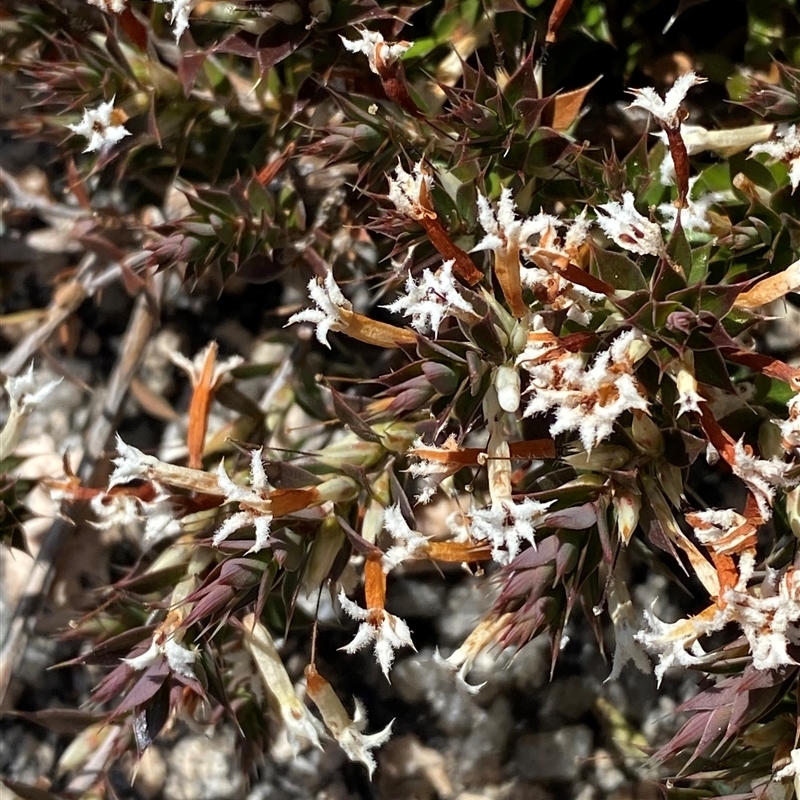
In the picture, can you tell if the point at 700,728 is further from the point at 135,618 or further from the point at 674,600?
the point at 135,618

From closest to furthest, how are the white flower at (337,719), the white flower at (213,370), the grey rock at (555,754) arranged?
the white flower at (337,719), the white flower at (213,370), the grey rock at (555,754)

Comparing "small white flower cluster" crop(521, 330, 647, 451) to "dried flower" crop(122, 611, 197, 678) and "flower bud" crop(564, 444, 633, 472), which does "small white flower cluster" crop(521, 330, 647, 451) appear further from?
"dried flower" crop(122, 611, 197, 678)

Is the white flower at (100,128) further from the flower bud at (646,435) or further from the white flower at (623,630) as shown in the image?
the white flower at (623,630)

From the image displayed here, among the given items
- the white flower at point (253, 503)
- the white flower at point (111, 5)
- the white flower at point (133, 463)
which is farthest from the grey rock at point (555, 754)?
the white flower at point (111, 5)

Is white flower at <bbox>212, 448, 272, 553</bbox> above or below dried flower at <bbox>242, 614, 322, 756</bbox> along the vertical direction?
above

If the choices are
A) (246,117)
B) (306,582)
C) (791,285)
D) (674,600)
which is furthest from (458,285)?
(674,600)

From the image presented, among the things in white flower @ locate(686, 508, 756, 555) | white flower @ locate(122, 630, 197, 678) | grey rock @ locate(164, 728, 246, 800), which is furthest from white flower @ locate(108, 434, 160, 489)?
grey rock @ locate(164, 728, 246, 800)

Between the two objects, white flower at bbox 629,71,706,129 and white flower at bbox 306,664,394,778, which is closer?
white flower at bbox 629,71,706,129
